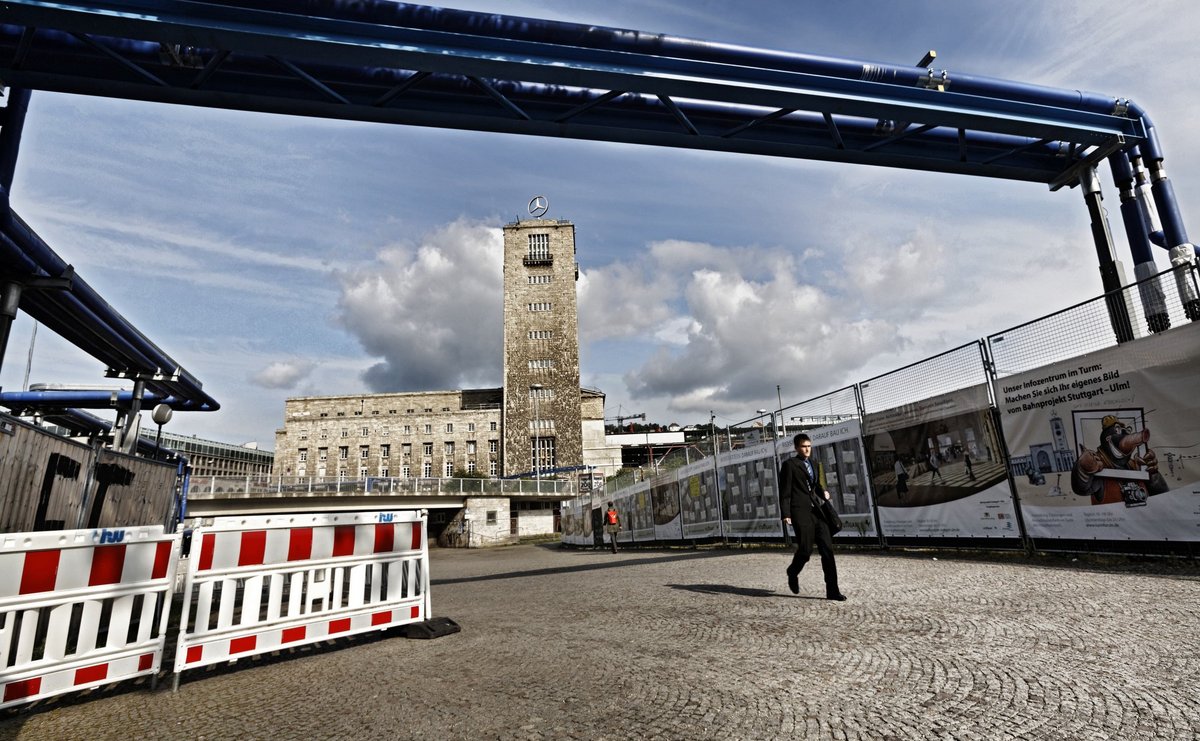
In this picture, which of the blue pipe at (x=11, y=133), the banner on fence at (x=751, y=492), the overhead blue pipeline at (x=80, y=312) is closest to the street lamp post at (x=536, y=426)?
the overhead blue pipeline at (x=80, y=312)

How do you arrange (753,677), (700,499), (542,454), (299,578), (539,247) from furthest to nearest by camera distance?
(539,247)
(542,454)
(700,499)
(299,578)
(753,677)

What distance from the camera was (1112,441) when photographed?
6980 mm

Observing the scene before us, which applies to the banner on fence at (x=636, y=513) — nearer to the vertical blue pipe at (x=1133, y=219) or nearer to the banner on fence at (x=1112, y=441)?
the banner on fence at (x=1112, y=441)

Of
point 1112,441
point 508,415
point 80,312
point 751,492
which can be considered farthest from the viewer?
point 508,415

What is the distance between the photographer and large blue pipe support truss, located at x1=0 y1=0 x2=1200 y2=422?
7410 millimetres

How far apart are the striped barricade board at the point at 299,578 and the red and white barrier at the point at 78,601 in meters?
0.30

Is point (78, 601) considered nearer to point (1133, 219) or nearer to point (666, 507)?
point (1133, 219)

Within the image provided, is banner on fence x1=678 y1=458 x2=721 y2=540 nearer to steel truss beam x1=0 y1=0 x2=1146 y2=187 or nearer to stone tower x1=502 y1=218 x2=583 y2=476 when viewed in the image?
steel truss beam x1=0 y1=0 x2=1146 y2=187

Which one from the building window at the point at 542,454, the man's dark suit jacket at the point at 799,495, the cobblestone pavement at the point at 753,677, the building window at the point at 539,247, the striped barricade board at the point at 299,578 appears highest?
the building window at the point at 539,247

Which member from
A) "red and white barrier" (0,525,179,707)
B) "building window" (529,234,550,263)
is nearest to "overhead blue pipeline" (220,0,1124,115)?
"red and white barrier" (0,525,179,707)

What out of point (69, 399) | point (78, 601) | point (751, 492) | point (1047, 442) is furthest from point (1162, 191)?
point (69, 399)

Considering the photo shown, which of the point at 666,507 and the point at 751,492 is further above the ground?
the point at 751,492

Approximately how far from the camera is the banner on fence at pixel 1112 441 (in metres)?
6.33

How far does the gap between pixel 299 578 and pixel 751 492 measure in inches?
422
